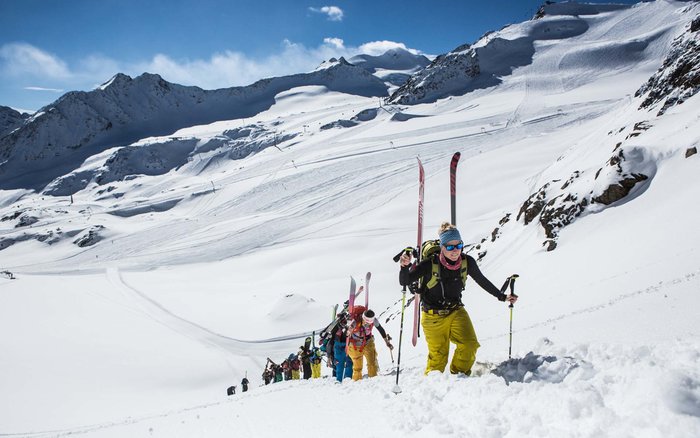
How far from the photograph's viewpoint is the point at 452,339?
559 cm

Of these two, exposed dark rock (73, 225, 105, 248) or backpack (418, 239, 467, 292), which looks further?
exposed dark rock (73, 225, 105, 248)

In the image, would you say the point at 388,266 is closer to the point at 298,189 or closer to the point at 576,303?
the point at 576,303

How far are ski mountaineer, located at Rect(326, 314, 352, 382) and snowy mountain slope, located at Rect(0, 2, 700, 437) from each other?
2.85 feet

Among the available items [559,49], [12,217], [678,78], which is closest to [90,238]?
[12,217]

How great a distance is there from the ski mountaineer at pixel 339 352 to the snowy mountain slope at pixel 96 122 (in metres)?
186

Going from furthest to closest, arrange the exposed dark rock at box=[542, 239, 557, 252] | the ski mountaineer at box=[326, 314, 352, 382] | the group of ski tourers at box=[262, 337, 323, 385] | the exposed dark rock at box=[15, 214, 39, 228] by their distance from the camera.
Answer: the exposed dark rock at box=[15, 214, 39, 228], the group of ski tourers at box=[262, 337, 323, 385], the exposed dark rock at box=[542, 239, 557, 252], the ski mountaineer at box=[326, 314, 352, 382]

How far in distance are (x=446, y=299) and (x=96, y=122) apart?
8719 inches

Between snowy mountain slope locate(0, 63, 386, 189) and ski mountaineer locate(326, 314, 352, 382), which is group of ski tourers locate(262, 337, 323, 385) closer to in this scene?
ski mountaineer locate(326, 314, 352, 382)

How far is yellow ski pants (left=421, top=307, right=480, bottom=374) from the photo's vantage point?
213 inches

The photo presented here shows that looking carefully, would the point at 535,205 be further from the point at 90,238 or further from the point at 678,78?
the point at 90,238

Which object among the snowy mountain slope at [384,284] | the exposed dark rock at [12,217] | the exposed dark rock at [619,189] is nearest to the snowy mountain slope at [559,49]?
the snowy mountain slope at [384,284]

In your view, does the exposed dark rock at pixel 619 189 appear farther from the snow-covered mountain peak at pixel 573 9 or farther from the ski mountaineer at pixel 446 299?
the snow-covered mountain peak at pixel 573 9

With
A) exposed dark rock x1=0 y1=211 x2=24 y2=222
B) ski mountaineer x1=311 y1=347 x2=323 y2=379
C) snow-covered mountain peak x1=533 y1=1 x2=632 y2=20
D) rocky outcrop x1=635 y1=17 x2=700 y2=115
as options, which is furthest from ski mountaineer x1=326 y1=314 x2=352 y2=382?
snow-covered mountain peak x1=533 y1=1 x2=632 y2=20

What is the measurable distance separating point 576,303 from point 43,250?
90195mm
